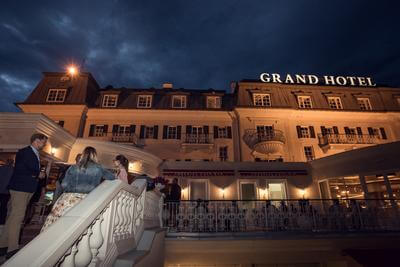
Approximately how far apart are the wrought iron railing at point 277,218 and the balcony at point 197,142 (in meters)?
10.6

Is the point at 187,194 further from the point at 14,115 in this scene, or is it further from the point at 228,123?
the point at 14,115

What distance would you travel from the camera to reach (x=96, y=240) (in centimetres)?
224

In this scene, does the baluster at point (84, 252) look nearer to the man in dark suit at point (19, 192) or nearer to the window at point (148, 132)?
the man in dark suit at point (19, 192)

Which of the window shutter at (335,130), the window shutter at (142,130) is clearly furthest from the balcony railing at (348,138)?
the window shutter at (142,130)

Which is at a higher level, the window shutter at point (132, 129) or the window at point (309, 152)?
the window shutter at point (132, 129)

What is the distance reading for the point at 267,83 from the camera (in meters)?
22.0

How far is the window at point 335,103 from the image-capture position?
2149 centimetres

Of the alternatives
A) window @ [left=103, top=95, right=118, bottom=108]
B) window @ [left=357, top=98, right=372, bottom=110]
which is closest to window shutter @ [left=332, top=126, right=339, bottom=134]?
window @ [left=357, top=98, right=372, bottom=110]

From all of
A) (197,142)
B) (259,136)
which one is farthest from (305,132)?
(197,142)

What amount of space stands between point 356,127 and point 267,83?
9620 millimetres

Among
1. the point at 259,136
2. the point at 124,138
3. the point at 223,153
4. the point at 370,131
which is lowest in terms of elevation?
the point at 223,153

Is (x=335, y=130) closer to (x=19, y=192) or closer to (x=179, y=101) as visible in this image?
(x=179, y=101)

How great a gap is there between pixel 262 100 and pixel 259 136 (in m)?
4.21

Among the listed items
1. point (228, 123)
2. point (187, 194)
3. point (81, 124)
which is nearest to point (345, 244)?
point (187, 194)
